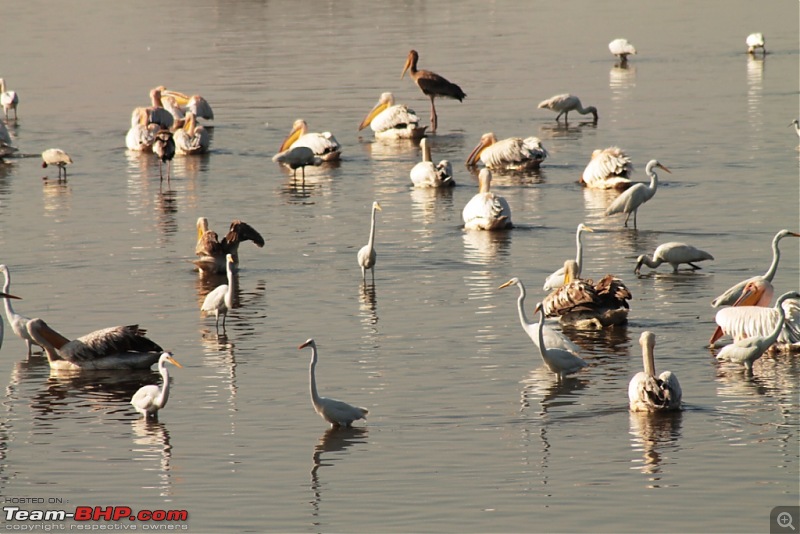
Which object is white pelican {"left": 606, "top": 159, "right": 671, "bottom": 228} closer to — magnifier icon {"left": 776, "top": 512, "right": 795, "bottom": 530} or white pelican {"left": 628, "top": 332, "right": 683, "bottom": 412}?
white pelican {"left": 628, "top": 332, "right": 683, "bottom": 412}

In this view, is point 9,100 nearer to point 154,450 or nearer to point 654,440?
point 154,450

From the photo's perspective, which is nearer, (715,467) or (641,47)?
(715,467)

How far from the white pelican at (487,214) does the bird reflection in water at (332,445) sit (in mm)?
8567

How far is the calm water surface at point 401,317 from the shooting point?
10.8 metres

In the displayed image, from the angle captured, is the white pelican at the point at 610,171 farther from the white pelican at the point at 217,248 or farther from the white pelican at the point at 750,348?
the white pelican at the point at 750,348

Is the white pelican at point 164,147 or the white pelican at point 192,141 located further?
the white pelican at point 192,141

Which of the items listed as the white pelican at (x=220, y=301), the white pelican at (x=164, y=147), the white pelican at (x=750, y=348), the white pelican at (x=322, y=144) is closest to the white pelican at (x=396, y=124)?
the white pelican at (x=322, y=144)

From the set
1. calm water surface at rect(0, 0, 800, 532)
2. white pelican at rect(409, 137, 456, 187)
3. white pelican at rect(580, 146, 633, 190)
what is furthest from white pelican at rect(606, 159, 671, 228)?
white pelican at rect(409, 137, 456, 187)

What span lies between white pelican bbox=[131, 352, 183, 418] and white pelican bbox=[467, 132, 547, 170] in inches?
550

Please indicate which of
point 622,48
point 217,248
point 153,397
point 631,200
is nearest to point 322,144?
point 631,200

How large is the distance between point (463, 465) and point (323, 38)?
40926mm

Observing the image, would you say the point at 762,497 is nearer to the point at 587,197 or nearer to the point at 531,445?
the point at 531,445

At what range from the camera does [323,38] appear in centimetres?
5084

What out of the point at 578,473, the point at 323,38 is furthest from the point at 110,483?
the point at 323,38
